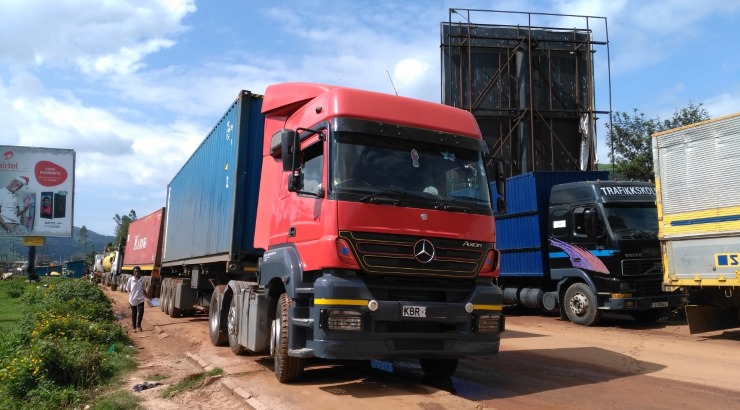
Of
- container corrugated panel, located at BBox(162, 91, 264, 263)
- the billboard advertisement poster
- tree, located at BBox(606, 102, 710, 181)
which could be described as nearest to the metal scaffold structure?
tree, located at BBox(606, 102, 710, 181)

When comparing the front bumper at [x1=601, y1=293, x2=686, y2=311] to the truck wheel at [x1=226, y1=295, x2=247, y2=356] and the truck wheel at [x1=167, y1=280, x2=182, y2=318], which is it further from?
the truck wheel at [x1=167, y1=280, x2=182, y2=318]

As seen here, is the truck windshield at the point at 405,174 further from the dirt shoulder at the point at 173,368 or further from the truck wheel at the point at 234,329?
the truck wheel at the point at 234,329

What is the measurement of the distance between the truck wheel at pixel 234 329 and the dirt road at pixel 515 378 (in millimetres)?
150

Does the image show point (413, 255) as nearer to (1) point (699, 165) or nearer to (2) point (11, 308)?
(1) point (699, 165)

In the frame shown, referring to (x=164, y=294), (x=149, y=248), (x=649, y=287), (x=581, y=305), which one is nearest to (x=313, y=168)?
(x=581, y=305)

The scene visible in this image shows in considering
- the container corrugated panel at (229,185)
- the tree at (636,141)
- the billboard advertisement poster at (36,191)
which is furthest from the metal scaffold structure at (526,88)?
the billboard advertisement poster at (36,191)

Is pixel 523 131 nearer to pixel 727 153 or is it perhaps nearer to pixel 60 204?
pixel 727 153

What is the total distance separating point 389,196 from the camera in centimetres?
581

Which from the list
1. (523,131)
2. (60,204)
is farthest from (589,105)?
(60,204)

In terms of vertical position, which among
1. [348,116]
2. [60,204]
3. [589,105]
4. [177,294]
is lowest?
[177,294]

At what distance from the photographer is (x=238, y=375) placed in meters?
7.14

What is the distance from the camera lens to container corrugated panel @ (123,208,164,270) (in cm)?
2002

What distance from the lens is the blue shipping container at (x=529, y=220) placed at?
1444 centimetres

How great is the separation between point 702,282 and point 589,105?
50.3 feet
